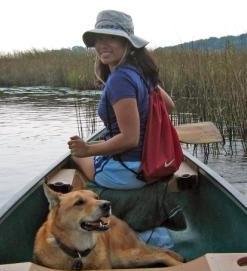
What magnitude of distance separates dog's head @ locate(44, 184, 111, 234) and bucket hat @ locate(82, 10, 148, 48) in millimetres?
1002

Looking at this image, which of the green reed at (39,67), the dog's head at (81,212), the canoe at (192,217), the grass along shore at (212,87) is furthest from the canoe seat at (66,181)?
the green reed at (39,67)

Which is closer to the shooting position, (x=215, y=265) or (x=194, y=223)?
(x=215, y=265)

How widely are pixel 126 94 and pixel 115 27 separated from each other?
0.47 meters

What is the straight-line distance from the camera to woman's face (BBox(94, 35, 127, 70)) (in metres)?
3.65

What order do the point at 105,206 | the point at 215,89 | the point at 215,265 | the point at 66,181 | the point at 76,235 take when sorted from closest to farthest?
the point at 215,265 < the point at 105,206 < the point at 76,235 < the point at 66,181 < the point at 215,89

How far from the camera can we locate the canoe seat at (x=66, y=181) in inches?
174

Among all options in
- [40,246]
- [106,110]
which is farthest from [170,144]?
[40,246]

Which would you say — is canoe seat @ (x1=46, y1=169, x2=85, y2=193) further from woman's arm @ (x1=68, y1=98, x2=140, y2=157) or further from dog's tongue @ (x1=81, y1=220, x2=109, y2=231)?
dog's tongue @ (x1=81, y1=220, x2=109, y2=231)

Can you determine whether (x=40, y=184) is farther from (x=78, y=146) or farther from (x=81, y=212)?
(x=81, y=212)

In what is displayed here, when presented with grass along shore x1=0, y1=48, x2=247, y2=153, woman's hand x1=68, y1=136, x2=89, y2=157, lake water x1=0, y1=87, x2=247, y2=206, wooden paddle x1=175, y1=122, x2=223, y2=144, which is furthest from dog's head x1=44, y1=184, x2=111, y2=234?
grass along shore x1=0, y1=48, x2=247, y2=153

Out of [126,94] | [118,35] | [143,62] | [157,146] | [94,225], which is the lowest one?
[94,225]

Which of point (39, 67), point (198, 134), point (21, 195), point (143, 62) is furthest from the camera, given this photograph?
point (39, 67)

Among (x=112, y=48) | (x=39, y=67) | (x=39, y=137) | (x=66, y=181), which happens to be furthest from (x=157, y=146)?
(x=39, y=67)

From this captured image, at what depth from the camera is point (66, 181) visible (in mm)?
4598
